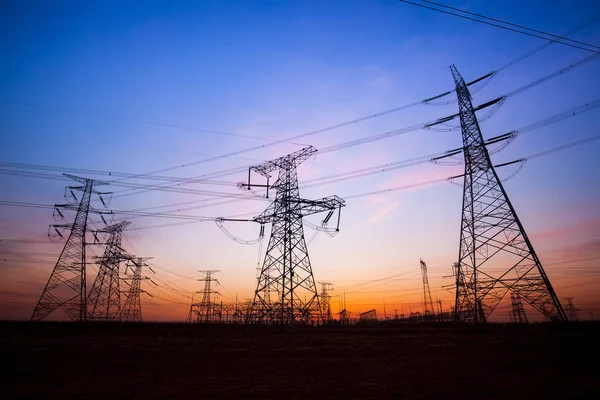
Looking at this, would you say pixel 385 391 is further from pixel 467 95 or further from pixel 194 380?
pixel 467 95

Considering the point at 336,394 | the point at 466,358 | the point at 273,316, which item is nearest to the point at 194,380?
the point at 336,394

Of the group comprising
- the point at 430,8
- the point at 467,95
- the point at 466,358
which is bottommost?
the point at 466,358

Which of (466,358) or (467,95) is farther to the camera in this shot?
(467,95)

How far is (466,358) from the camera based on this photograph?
36.8 ft

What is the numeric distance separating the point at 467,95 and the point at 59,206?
42875 millimetres

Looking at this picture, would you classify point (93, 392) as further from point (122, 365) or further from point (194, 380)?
Result: point (122, 365)

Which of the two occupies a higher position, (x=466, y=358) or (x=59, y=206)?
(x=59, y=206)

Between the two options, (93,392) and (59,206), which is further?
(59,206)

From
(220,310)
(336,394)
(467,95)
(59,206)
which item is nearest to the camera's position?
(336,394)

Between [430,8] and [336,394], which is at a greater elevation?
[430,8]

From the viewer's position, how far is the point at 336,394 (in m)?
6.57

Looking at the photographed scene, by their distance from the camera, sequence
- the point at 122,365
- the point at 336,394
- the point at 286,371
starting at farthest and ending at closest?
the point at 122,365, the point at 286,371, the point at 336,394

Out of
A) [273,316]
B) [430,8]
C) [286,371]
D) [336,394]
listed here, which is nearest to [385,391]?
[336,394]

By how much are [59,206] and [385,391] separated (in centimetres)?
3872
